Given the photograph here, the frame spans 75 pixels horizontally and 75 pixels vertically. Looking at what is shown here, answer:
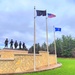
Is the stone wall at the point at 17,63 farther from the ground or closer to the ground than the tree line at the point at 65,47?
closer to the ground

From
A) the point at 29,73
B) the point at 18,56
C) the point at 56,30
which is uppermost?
the point at 56,30

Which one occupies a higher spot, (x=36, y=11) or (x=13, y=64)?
(x=36, y=11)

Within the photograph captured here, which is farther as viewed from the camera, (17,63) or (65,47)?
(65,47)

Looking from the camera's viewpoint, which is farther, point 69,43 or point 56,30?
point 69,43

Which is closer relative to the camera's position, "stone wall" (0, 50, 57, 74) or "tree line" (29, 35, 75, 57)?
"stone wall" (0, 50, 57, 74)

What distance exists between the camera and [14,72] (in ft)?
52.0

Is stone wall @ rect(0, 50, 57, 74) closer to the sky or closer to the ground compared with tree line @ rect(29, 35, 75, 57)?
closer to the ground

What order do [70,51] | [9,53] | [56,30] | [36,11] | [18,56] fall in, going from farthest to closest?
1. [70,51]
2. [56,30]
3. [9,53]
4. [36,11]
5. [18,56]

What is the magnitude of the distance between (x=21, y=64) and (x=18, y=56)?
735 millimetres

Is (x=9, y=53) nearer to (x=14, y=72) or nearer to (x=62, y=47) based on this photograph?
(x=14, y=72)

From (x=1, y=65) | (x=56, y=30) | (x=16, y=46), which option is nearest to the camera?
(x=1, y=65)

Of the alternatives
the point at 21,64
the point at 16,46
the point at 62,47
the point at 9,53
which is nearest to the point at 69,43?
the point at 62,47

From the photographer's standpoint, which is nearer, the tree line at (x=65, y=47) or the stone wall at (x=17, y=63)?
the stone wall at (x=17, y=63)

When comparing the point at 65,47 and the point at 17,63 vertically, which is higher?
the point at 65,47
